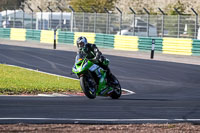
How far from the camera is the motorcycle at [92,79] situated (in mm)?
12117

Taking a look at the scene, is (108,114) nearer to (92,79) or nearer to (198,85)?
(92,79)

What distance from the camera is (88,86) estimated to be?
12.3 meters

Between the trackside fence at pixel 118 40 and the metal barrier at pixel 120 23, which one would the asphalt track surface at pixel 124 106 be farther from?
the metal barrier at pixel 120 23

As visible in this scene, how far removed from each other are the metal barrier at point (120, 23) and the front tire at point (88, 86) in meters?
19.9

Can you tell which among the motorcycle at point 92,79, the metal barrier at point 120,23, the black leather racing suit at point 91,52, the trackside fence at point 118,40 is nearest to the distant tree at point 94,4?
the metal barrier at point 120,23

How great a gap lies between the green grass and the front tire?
8.52 feet

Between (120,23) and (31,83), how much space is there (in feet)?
68.7

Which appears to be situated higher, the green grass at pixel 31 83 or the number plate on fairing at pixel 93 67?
the number plate on fairing at pixel 93 67

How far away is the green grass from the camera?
14.6m

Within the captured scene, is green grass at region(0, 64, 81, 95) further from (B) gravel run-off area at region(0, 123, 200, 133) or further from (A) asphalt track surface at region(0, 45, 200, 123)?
(B) gravel run-off area at region(0, 123, 200, 133)

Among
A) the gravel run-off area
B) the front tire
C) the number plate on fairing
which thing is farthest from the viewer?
the number plate on fairing

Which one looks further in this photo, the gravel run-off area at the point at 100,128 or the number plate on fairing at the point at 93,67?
the number plate on fairing at the point at 93,67

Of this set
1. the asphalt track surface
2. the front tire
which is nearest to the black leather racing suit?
the front tire

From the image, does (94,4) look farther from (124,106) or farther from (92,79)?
(124,106)
